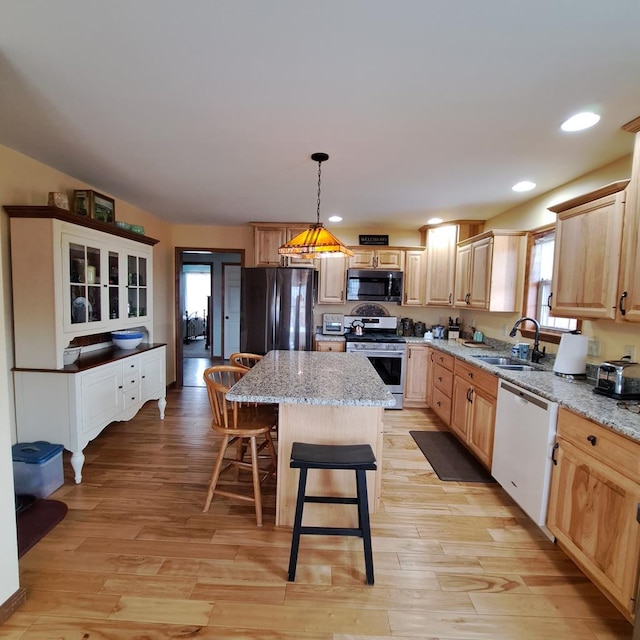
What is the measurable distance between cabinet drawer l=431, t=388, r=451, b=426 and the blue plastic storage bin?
11.0 ft

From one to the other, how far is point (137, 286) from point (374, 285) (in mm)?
2848

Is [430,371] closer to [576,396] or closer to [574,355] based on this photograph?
[574,355]

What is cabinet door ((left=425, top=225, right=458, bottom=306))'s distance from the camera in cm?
421

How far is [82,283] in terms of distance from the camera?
8.64 ft

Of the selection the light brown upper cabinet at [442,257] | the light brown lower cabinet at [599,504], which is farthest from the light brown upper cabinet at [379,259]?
the light brown lower cabinet at [599,504]

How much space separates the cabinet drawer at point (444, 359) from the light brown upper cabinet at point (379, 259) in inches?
51.4

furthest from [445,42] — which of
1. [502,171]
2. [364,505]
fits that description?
→ [364,505]

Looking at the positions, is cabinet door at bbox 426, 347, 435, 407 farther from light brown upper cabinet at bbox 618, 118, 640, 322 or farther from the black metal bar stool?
the black metal bar stool

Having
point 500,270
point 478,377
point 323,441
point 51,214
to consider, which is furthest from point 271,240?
point 323,441

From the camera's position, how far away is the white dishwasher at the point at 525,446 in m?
1.87

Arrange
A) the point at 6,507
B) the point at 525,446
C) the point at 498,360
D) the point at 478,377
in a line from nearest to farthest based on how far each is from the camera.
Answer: the point at 6,507, the point at 525,446, the point at 478,377, the point at 498,360

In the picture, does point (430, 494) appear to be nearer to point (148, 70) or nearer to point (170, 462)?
point (170, 462)

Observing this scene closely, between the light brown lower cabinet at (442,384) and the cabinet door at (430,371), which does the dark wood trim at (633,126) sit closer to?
the light brown lower cabinet at (442,384)

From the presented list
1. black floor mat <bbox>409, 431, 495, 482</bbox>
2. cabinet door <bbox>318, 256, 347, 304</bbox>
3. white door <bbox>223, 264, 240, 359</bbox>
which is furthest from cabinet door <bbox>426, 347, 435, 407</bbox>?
white door <bbox>223, 264, 240, 359</bbox>
